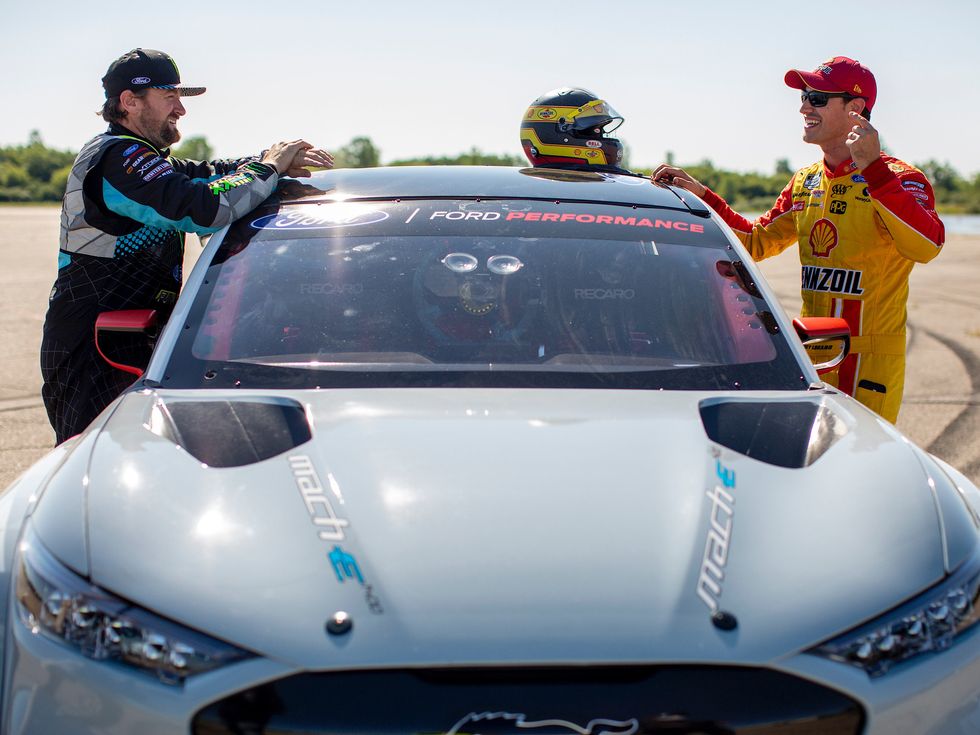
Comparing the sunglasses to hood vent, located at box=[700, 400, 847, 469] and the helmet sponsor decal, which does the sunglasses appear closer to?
the helmet sponsor decal

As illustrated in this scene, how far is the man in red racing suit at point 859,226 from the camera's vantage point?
405cm

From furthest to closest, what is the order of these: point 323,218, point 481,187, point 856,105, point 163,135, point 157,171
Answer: point 856,105 < point 163,135 < point 157,171 < point 481,187 < point 323,218

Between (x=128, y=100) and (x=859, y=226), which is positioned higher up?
(x=128, y=100)

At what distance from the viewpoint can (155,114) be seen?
418 centimetres

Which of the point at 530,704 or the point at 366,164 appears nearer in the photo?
the point at 530,704

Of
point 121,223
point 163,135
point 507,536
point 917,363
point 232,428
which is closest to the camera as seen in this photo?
point 507,536

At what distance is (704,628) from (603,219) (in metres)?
1.78

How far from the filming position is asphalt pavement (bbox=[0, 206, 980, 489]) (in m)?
6.24

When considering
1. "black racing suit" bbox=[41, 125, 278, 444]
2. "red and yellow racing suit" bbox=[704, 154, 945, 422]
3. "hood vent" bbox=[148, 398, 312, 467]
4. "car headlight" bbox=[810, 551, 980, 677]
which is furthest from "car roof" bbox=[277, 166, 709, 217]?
"car headlight" bbox=[810, 551, 980, 677]

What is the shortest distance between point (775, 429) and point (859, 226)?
6.84 feet

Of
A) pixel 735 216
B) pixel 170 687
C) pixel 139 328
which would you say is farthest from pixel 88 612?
pixel 735 216

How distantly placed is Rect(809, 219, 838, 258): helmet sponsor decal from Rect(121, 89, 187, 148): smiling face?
2.62m

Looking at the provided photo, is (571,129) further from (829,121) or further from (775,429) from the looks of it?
(775,429)

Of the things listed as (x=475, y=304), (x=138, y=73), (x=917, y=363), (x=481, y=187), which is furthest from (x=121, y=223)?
(x=917, y=363)
